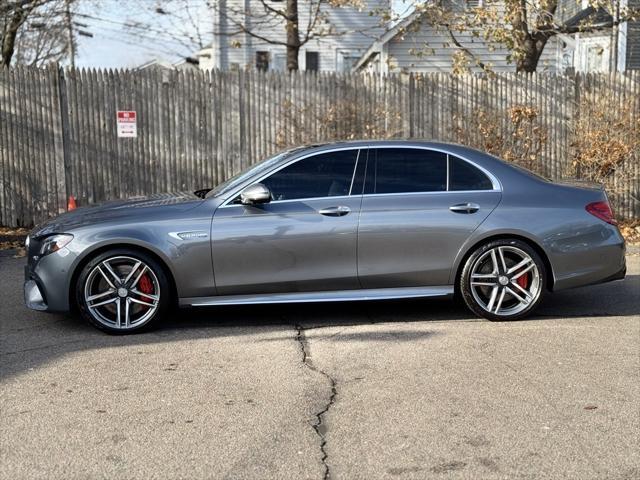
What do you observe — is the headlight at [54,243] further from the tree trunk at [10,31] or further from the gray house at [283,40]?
the gray house at [283,40]

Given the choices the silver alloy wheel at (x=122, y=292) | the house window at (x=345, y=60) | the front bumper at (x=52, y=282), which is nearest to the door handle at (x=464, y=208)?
the silver alloy wheel at (x=122, y=292)

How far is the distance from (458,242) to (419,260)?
361 millimetres

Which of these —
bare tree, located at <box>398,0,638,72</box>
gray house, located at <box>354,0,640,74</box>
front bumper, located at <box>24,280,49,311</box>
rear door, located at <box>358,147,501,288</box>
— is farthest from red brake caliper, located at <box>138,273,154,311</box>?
gray house, located at <box>354,0,640,74</box>

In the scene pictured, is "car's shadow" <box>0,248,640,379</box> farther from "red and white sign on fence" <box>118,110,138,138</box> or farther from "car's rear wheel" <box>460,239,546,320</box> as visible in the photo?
"red and white sign on fence" <box>118,110,138,138</box>

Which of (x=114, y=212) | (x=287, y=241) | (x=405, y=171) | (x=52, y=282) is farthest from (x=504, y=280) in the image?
(x=52, y=282)

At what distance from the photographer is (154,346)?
21.5 ft

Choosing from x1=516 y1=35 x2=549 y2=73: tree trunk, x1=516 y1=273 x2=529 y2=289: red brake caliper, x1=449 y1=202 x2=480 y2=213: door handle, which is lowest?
x1=516 y1=273 x2=529 y2=289: red brake caliper

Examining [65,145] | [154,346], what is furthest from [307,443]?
[65,145]

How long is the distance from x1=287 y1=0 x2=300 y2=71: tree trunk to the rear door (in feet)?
34.9

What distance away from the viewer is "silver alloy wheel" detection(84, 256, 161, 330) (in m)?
6.86

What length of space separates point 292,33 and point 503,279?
11.7 metres

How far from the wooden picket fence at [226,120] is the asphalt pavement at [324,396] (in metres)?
5.54

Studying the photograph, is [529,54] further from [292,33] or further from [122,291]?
[122,291]

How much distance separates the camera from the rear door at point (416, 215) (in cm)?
704
